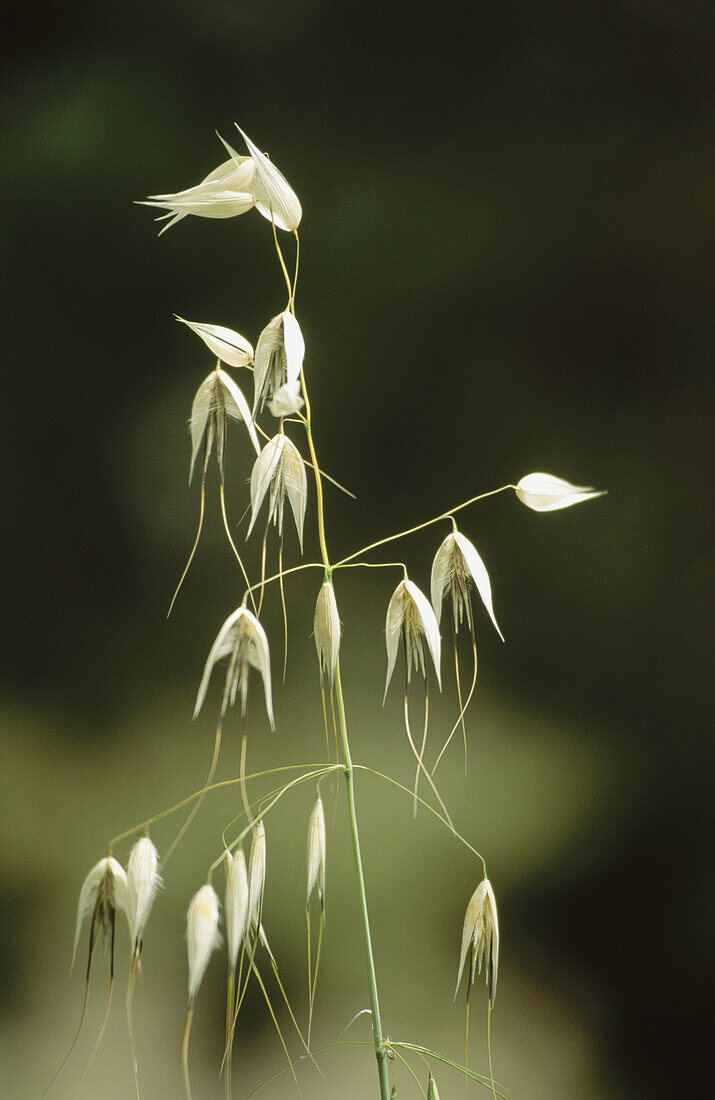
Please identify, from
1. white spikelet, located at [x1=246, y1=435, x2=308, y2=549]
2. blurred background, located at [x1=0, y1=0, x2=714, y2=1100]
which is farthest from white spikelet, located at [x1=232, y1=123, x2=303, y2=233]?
blurred background, located at [x1=0, y1=0, x2=714, y2=1100]

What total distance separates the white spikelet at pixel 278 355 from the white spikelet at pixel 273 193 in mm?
51

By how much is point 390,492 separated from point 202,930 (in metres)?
0.41

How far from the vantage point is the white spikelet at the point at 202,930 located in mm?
324

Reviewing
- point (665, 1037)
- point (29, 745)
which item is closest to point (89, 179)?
point (29, 745)

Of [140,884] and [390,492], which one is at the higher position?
[390,492]

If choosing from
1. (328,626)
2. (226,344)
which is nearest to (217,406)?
(226,344)

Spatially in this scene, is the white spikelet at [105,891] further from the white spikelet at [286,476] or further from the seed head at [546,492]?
the seed head at [546,492]

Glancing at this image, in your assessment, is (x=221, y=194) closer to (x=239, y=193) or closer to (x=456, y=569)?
(x=239, y=193)

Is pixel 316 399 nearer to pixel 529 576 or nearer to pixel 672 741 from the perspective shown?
pixel 529 576

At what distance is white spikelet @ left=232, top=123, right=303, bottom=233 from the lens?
369 millimetres

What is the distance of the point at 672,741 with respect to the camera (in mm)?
664

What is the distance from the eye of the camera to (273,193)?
0.38 meters

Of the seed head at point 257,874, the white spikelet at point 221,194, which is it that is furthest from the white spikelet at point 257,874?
the white spikelet at point 221,194

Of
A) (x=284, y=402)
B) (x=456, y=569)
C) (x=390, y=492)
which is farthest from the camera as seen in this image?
(x=390, y=492)
